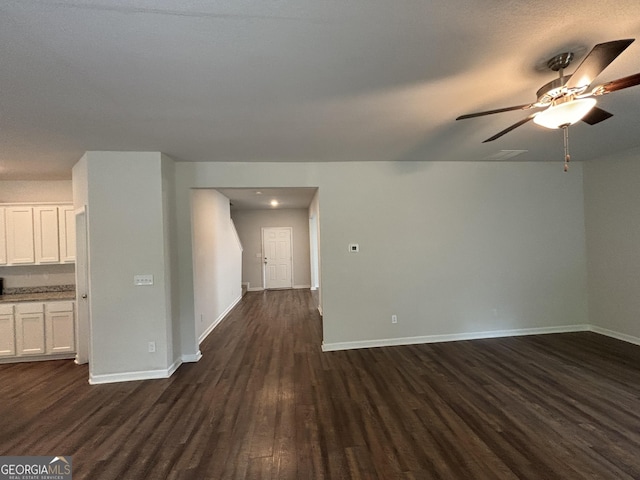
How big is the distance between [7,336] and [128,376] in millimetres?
2051

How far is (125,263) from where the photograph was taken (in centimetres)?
313

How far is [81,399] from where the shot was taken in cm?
278

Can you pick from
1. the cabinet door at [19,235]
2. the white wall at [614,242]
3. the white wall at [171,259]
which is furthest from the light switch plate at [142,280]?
the white wall at [614,242]

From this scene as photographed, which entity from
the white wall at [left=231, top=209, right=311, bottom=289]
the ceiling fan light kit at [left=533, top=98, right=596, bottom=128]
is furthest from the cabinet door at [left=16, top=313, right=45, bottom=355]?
the ceiling fan light kit at [left=533, top=98, right=596, bottom=128]

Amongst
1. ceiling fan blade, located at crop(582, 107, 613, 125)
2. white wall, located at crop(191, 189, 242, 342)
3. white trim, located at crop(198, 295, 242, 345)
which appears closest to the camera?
ceiling fan blade, located at crop(582, 107, 613, 125)

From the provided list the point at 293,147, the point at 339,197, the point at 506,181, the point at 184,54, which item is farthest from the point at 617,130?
the point at 184,54

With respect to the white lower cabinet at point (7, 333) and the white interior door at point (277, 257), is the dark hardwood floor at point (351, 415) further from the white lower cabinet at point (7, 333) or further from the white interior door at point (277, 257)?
the white interior door at point (277, 257)

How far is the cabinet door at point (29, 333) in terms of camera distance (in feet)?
11.9

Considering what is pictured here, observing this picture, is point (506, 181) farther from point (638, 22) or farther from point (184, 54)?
point (184, 54)

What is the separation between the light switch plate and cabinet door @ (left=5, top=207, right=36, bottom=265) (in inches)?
86.4

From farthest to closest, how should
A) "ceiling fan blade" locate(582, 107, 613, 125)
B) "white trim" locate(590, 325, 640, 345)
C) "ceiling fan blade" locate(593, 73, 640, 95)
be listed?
"white trim" locate(590, 325, 640, 345) → "ceiling fan blade" locate(582, 107, 613, 125) → "ceiling fan blade" locate(593, 73, 640, 95)

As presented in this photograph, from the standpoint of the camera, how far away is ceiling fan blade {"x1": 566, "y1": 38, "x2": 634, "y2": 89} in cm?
123

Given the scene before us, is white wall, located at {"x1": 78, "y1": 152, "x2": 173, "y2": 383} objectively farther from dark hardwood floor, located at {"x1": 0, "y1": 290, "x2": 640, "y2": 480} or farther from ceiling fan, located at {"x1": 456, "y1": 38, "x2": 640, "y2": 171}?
ceiling fan, located at {"x1": 456, "y1": 38, "x2": 640, "y2": 171}

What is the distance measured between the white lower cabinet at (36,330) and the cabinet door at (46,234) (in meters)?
0.70
